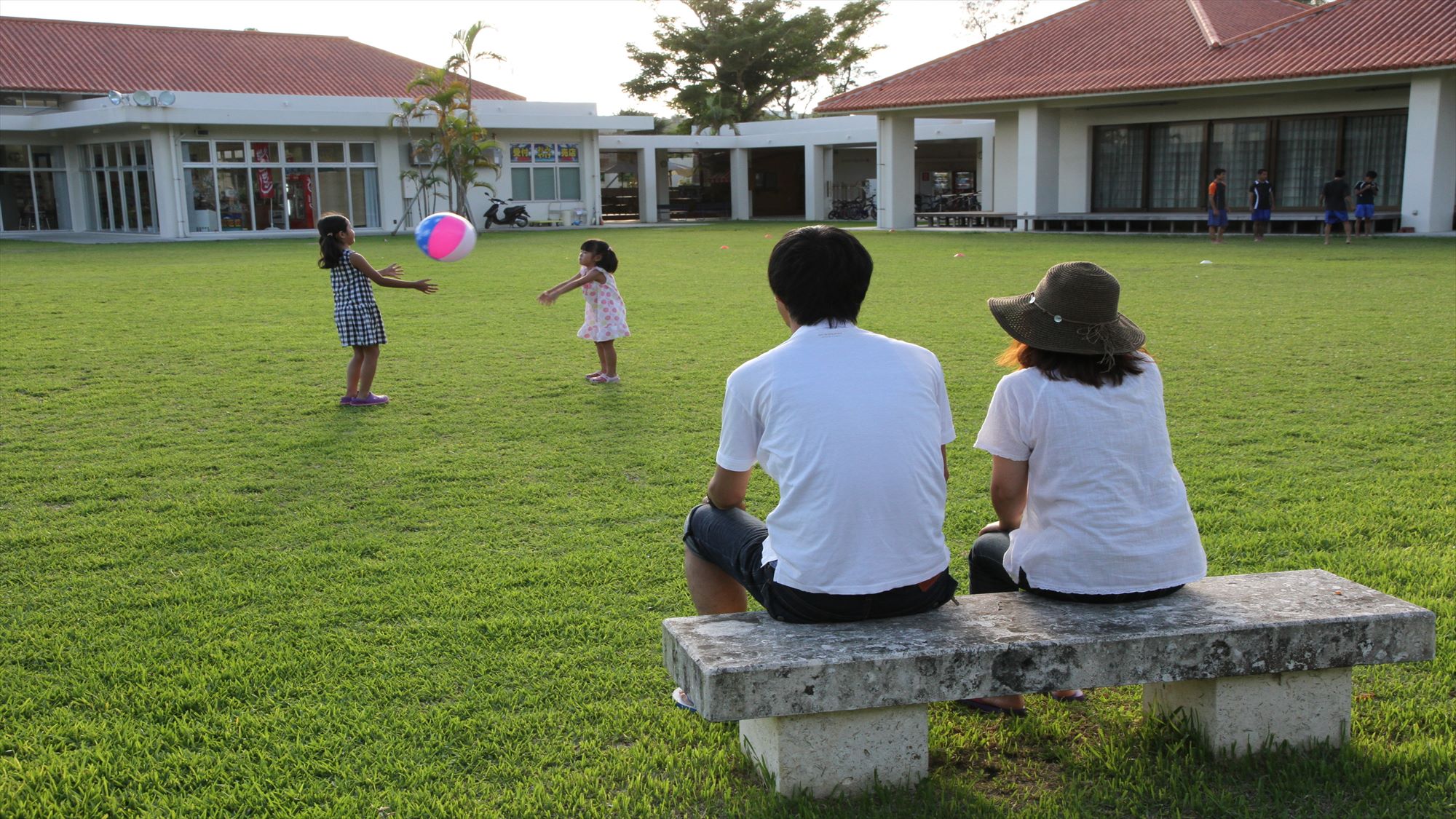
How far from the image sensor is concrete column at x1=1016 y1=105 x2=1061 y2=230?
27.9 meters

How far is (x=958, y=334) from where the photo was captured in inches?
424

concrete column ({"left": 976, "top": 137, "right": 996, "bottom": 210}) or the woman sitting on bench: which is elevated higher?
concrete column ({"left": 976, "top": 137, "right": 996, "bottom": 210})

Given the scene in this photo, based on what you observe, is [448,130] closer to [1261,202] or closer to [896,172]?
[896,172]

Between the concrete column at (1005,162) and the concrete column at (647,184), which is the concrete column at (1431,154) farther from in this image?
the concrete column at (647,184)

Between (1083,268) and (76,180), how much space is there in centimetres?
3541

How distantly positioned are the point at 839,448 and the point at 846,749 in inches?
27.4

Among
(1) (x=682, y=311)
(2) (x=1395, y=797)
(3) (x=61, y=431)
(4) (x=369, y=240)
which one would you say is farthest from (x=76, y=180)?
(2) (x=1395, y=797)

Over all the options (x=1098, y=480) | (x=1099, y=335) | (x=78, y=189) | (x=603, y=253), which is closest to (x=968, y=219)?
(x=78, y=189)

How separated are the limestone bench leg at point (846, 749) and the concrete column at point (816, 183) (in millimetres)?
37433

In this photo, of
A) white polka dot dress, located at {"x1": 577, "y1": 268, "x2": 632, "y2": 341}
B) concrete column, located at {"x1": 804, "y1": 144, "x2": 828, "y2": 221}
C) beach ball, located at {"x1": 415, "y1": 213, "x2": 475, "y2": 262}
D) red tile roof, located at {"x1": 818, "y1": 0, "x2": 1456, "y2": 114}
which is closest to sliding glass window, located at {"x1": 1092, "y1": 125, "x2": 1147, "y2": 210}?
red tile roof, located at {"x1": 818, "y1": 0, "x2": 1456, "y2": 114}

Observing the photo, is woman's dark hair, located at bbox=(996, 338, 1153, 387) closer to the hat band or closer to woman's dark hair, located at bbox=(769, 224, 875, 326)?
the hat band

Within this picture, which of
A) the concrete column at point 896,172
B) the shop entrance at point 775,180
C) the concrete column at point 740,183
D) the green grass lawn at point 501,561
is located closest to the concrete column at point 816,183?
the concrete column at point 740,183

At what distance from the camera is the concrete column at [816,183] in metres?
40.1

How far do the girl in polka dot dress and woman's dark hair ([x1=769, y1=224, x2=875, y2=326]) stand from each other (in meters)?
5.72
